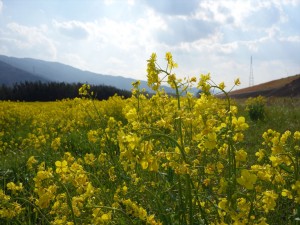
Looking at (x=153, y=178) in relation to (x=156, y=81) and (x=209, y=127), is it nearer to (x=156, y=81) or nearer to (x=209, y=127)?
(x=156, y=81)

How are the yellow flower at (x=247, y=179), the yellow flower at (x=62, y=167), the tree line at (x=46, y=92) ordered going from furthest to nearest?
the tree line at (x=46, y=92)
the yellow flower at (x=62, y=167)
the yellow flower at (x=247, y=179)

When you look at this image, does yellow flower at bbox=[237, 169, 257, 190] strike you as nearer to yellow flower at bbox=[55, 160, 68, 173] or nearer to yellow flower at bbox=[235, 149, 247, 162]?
yellow flower at bbox=[235, 149, 247, 162]

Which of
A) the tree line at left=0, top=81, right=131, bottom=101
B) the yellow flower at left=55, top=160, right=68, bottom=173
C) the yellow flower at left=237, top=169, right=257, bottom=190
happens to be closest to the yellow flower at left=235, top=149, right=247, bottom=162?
the yellow flower at left=237, top=169, right=257, bottom=190

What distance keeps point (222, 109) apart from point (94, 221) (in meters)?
1.02

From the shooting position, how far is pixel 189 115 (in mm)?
1701

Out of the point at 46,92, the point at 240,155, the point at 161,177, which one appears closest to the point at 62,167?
the point at 161,177

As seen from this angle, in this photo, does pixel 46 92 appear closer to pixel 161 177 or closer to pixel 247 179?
pixel 161 177

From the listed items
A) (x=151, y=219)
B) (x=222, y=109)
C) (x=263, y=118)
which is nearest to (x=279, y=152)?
(x=222, y=109)

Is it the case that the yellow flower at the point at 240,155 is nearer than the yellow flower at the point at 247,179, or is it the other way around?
the yellow flower at the point at 247,179

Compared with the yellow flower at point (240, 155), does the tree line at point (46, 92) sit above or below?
above

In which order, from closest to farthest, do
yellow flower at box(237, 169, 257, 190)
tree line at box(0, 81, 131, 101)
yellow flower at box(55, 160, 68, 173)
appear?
yellow flower at box(237, 169, 257, 190), yellow flower at box(55, 160, 68, 173), tree line at box(0, 81, 131, 101)

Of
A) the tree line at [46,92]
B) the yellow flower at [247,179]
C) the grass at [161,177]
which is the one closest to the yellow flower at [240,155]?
the grass at [161,177]

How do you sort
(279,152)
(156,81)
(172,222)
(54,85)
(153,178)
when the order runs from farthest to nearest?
1. (54,85)
2. (153,178)
3. (172,222)
4. (156,81)
5. (279,152)

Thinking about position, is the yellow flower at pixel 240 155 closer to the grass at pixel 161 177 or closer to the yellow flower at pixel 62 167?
the grass at pixel 161 177
